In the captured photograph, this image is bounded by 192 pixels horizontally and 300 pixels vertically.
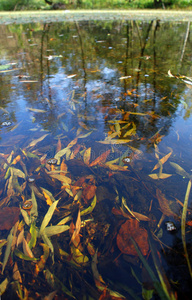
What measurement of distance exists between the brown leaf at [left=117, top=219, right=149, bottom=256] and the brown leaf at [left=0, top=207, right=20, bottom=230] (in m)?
0.61

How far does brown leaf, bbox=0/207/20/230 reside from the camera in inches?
39.9

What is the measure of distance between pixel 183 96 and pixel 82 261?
2.16 metres

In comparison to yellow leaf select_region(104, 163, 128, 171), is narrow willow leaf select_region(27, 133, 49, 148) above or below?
above

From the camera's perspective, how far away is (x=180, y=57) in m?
3.70

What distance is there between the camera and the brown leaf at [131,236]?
886 mm

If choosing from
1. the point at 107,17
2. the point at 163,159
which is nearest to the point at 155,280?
the point at 163,159

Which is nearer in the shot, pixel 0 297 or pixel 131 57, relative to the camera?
pixel 0 297

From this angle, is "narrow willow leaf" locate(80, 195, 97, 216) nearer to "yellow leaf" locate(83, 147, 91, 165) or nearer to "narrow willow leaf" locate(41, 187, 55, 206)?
"narrow willow leaf" locate(41, 187, 55, 206)

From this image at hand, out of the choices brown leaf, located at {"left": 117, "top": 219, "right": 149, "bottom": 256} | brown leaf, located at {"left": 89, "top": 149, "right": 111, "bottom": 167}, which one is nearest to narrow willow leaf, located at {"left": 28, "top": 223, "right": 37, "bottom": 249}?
brown leaf, located at {"left": 117, "top": 219, "right": 149, "bottom": 256}

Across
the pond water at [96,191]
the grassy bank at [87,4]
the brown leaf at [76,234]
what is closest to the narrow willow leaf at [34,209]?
the pond water at [96,191]

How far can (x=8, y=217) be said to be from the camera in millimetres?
1047

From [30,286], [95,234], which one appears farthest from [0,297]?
[95,234]

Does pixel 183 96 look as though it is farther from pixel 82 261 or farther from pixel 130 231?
pixel 82 261

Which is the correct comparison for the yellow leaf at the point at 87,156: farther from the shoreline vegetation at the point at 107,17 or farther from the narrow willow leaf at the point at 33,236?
the shoreline vegetation at the point at 107,17
